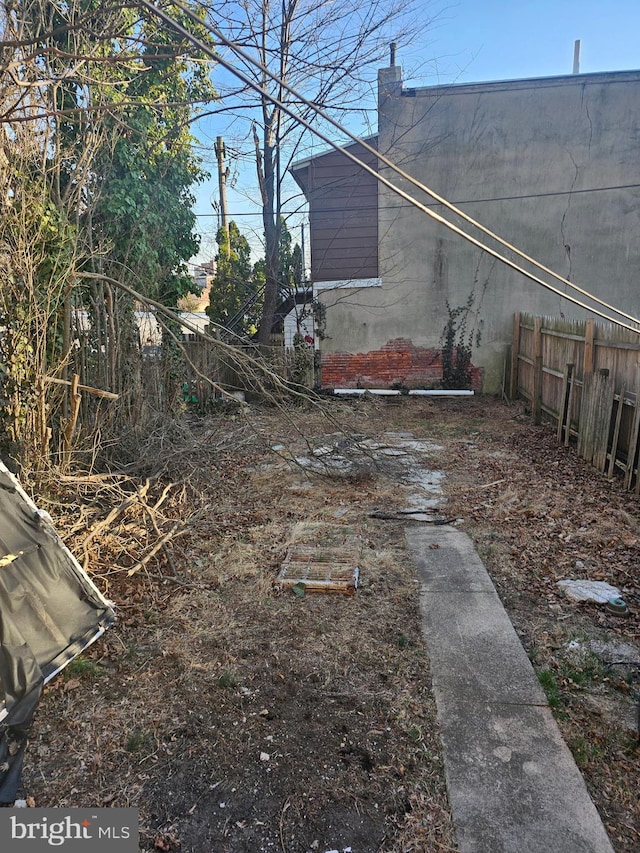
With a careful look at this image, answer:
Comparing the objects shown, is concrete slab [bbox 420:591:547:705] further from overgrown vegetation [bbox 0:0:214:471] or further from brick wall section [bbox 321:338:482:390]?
brick wall section [bbox 321:338:482:390]

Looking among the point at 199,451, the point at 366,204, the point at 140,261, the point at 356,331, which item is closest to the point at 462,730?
the point at 199,451

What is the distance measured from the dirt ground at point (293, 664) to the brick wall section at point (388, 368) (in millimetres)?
7079

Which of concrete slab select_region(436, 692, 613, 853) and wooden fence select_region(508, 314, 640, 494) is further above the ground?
wooden fence select_region(508, 314, 640, 494)

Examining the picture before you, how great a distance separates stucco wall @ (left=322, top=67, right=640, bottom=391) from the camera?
38.1ft

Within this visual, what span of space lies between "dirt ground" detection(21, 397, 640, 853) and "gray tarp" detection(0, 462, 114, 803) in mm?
205

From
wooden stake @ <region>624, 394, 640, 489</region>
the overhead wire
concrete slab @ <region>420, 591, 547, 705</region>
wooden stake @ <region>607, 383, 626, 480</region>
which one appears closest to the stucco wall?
wooden stake @ <region>607, 383, 626, 480</region>

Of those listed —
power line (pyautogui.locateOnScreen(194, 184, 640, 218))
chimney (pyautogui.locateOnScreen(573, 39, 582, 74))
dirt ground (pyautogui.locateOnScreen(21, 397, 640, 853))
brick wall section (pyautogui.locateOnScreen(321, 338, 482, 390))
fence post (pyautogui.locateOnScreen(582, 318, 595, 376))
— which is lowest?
dirt ground (pyautogui.locateOnScreen(21, 397, 640, 853))

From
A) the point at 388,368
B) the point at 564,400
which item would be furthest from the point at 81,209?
the point at 388,368

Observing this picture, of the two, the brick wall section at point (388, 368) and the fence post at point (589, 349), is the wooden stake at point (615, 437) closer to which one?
the fence post at point (589, 349)

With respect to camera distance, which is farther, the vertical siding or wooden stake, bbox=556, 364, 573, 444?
the vertical siding

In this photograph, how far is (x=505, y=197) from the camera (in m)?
12.1

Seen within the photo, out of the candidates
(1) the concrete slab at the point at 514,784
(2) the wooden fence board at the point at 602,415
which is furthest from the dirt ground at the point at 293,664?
(2) the wooden fence board at the point at 602,415

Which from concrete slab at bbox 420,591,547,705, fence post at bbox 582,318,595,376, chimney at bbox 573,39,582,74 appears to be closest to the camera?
concrete slab at bbox 420,591,547,705

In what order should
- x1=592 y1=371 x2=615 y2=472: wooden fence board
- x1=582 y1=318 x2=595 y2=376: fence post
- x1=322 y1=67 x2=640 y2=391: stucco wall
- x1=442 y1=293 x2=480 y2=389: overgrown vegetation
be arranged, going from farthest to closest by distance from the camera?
x1=442 y1=293 x2=480 y2=389: overgrown vegetation, x1=322 y1=67 x2=640 y2=391: stucco wall, x1=582 y1=318 x2=595 y2=376: fence post, x1=592 y1=371 x2=615 y2=472: wooden fence board
